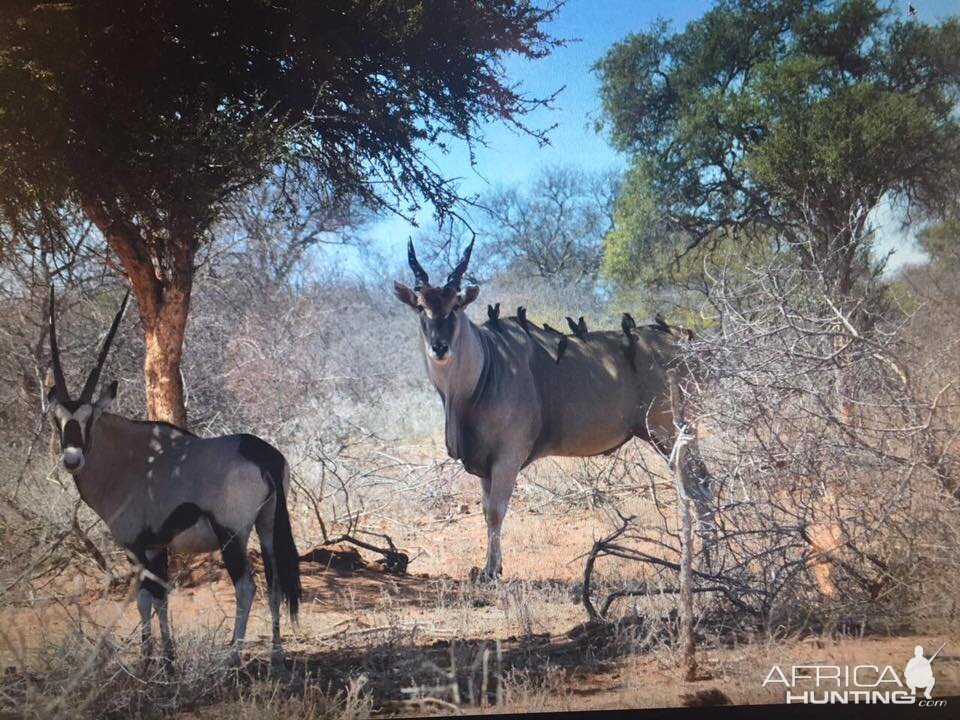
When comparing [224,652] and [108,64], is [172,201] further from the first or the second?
[224,652]

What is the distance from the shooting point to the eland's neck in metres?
4.86

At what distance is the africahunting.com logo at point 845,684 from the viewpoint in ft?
11.7

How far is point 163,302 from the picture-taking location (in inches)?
181

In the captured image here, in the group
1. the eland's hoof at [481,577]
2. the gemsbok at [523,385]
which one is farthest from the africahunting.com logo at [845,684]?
the eland's hoof at [481,577]

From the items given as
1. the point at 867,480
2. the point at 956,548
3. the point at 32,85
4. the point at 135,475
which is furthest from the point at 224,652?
the point at 956,548

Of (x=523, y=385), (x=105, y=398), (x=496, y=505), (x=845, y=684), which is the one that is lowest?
(x=845, y=684)

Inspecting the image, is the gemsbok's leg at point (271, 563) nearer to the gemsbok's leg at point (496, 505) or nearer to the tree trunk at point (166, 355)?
the tree trunk at point (166, 355)

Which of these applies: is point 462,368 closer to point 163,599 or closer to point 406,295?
point 406,295

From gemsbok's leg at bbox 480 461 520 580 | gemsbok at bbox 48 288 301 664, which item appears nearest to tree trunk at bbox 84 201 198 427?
gemsbok at bbox 48 288 301 664

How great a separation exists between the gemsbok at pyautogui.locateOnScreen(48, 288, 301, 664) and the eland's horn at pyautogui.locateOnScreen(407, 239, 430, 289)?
133 centimetres

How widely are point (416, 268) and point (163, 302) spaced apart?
1397 mm

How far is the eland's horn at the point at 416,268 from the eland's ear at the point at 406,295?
126 mm

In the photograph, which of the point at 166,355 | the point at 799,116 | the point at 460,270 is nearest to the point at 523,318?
the point at 460,270

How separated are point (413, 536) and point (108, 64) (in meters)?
3.24
